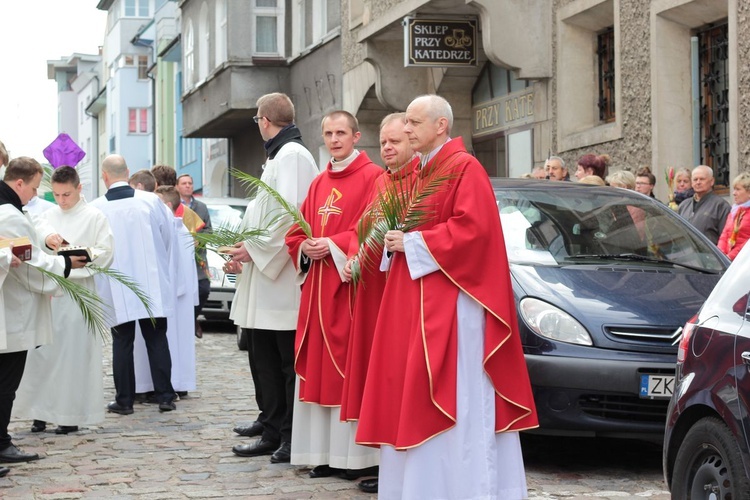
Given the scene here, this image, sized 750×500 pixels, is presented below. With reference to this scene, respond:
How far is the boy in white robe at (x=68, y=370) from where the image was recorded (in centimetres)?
915

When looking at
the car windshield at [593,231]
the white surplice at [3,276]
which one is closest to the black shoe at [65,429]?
the white surplice at [3,276]

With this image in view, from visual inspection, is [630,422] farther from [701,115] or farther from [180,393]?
[701,115]

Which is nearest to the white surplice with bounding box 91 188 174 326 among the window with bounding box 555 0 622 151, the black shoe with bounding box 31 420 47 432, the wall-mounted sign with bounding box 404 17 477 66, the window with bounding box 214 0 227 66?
the black shoe with bounding box 31 420 47 432

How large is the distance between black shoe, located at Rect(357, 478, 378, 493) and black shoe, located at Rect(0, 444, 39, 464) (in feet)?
7.63

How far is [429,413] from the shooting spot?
5.81m

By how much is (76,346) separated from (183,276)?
240 centimetres

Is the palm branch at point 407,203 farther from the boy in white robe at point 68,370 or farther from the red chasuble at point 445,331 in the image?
the boy in white robe at point 68,370

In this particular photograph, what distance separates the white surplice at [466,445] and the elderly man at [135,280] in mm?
4772

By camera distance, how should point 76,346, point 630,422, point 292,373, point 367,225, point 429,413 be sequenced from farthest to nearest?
1. point 76,346
2. point 292,373
3. point 630,422
4. point 367,225
5. point 429,413

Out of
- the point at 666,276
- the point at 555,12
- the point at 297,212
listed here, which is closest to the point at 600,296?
the point at 666,276

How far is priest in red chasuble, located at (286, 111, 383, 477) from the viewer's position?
23.4 feet

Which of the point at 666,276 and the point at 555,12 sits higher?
the point at 555,12

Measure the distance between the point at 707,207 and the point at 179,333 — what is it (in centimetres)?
481

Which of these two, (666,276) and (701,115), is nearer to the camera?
(666,276)
